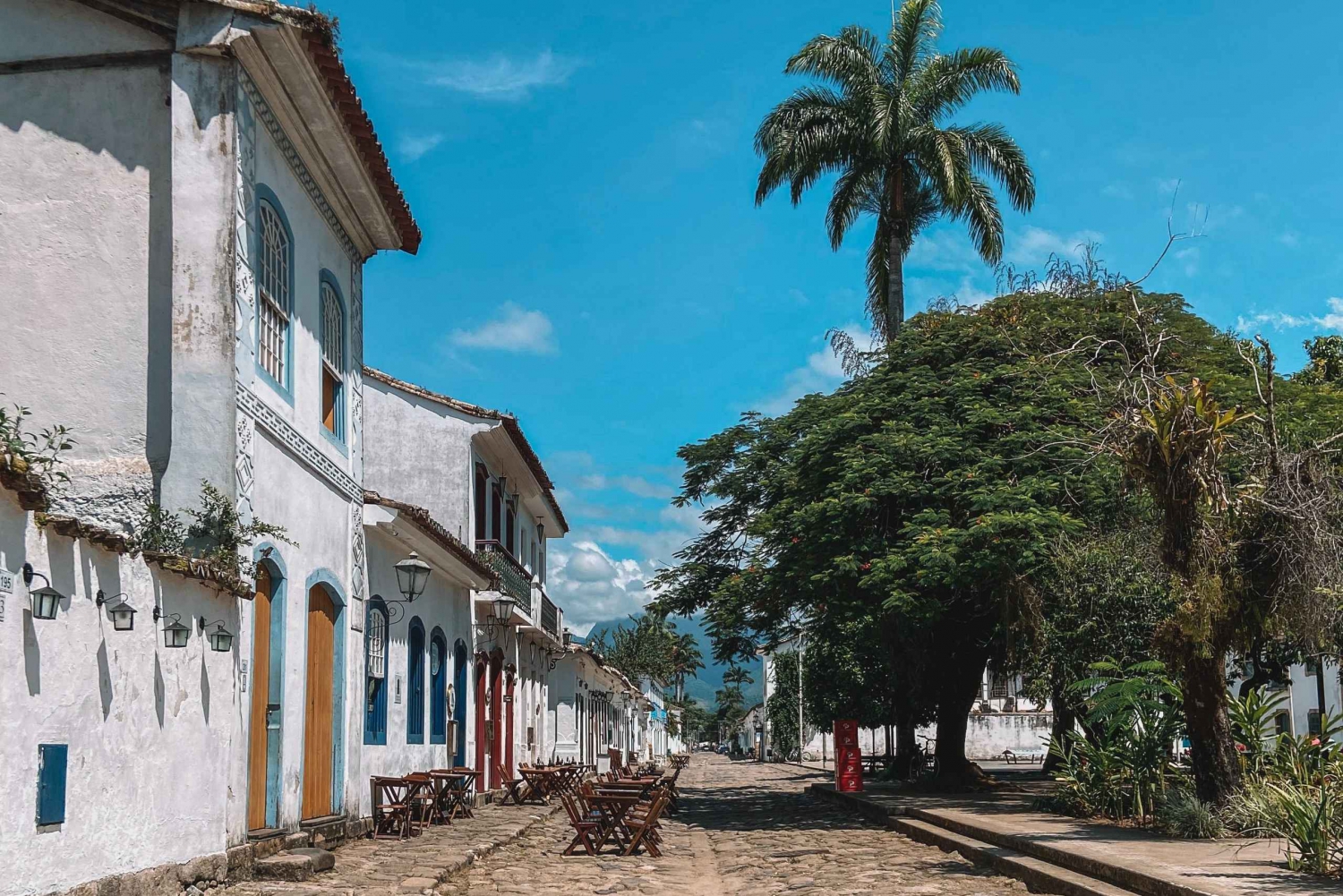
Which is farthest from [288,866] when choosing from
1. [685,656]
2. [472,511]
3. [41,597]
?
[685,656]

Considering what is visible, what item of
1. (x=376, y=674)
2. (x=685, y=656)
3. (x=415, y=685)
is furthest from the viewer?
(x=685, y=656)

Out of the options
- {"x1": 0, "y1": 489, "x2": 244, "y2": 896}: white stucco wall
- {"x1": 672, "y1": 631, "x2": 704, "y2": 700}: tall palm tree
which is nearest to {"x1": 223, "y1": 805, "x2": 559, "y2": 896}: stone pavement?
{"x1": 0, "y1": 489, "x2": 244, "y2": 896}: white stucco wall

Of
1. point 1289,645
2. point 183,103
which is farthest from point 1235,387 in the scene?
point 183,103

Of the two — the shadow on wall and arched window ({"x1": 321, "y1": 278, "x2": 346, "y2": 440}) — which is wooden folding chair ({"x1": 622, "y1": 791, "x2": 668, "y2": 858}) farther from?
the shadow on wall

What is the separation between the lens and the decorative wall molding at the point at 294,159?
35.2 feet

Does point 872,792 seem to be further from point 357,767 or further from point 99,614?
point 99,614

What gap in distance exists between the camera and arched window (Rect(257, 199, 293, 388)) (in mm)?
11133

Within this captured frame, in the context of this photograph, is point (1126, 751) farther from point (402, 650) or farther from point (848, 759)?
point (848, 759)

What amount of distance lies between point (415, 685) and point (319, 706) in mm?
5110

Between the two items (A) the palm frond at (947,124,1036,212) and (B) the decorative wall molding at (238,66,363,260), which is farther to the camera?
(A) the palm frond at (947,124,1036,212)

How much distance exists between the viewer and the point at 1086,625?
18.0m

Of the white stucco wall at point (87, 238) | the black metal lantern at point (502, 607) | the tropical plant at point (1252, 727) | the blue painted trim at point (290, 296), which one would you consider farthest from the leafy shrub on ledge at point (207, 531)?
the black metal lantern at point (502, 607)

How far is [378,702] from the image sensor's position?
15969mm

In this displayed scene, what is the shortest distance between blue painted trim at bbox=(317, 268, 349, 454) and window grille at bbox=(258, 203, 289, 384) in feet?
3.61
